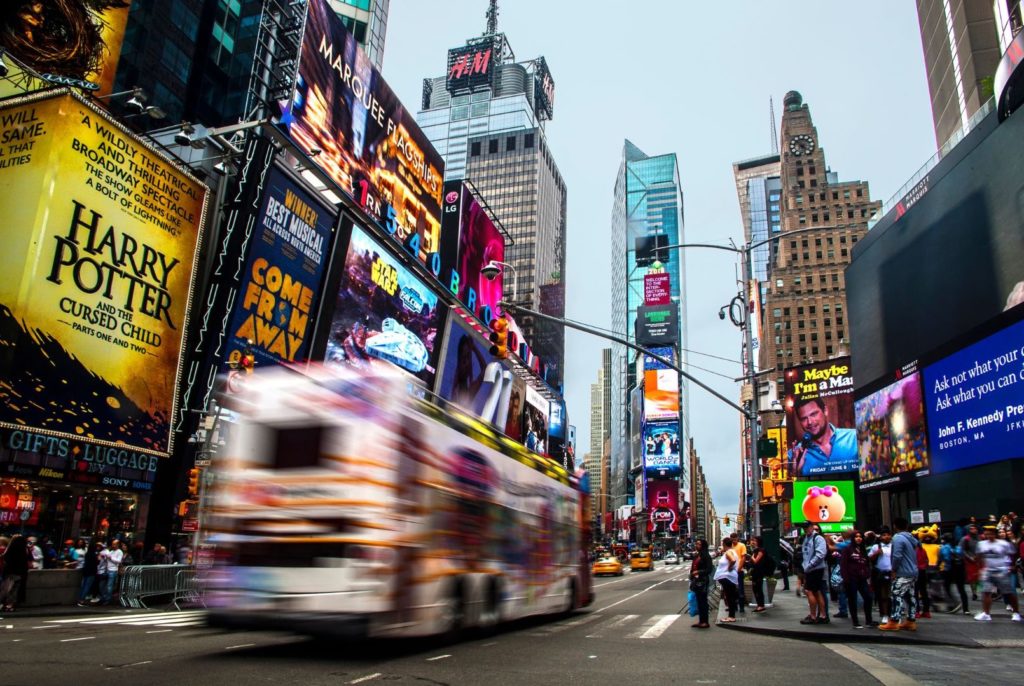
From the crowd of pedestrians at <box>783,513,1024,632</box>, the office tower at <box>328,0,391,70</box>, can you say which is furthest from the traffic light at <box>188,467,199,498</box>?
the office tower at <box>328,0,391,70</box>

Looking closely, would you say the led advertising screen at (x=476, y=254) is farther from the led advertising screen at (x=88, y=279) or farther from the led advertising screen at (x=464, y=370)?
the led advertising screen at (x=88, y=279)

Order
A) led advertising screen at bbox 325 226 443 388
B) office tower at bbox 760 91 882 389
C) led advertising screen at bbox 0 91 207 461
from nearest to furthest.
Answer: led advertising screen at bbox 0 91 207 461 → led advertising screen at bbox 325 226 443 388 → office tower at bbox 760 91 882 389

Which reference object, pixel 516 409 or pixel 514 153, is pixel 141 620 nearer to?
pixel 516 409

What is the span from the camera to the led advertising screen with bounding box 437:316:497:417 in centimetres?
5044

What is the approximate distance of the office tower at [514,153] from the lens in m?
156

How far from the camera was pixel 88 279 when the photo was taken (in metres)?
24.5

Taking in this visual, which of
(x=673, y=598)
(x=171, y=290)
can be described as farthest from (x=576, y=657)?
(x=171, y=290)

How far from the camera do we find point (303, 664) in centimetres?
895

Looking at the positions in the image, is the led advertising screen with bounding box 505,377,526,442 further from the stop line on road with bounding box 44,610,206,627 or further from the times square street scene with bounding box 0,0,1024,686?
the stop line on road with bounding box 44,610,206,627

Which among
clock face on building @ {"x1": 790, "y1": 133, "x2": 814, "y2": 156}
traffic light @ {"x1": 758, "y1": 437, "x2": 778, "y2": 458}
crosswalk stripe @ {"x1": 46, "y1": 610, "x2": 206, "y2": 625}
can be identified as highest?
clock face on building @ {"x1": 790, "y1": 133, "x2": 814, "y2": 156}

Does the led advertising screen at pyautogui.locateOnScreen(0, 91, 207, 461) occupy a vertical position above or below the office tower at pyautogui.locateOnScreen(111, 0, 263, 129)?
below

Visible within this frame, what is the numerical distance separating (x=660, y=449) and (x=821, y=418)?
3852 inches

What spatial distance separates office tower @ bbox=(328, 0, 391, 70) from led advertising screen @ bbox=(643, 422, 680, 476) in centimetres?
10903

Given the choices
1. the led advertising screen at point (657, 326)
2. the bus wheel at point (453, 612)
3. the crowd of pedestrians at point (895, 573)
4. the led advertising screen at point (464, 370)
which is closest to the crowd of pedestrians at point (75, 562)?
A: the bus wheel at point (453, 612)
